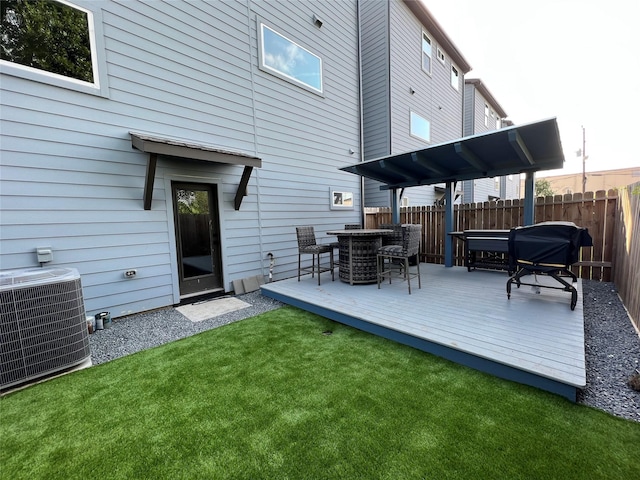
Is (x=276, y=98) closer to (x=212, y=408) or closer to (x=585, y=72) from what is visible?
(x=212, y=408)

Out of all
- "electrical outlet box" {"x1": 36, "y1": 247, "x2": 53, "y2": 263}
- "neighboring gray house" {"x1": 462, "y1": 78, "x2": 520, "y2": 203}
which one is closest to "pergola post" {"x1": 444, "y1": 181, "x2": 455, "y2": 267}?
"electrical outlet box" {"x1": 36, "y1": 247, "x2": 53, "y2": 263}

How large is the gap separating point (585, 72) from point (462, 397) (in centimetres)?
1801

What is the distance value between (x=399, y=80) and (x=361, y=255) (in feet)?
21.8

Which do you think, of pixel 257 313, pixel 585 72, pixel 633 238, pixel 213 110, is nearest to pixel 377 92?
pixel 213 110

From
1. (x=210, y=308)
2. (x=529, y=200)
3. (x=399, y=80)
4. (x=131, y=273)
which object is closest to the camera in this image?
(x=131, y=273)

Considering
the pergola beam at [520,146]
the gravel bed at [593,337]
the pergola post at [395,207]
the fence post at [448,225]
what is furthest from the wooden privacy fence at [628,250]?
the pergola post at [395,207]

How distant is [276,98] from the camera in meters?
5.77

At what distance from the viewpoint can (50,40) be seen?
3.31 meters

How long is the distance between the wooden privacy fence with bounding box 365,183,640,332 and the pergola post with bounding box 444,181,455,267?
1.22 ft

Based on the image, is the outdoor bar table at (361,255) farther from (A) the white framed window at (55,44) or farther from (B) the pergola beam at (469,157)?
(A) the white framed window at (55,44)

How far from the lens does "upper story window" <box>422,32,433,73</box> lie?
9.55m

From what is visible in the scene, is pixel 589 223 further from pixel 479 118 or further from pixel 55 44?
pixel 479 118

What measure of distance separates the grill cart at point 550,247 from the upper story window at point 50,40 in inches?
235

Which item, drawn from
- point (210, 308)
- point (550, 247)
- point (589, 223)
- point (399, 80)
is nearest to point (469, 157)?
point (550, 247)
